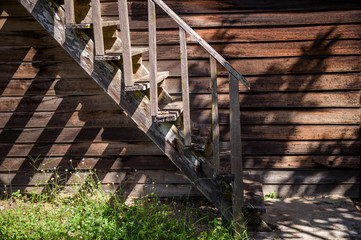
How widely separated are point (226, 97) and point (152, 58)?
5.60ft

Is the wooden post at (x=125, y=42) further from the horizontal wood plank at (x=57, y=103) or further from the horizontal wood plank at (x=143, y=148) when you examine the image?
the horizontal wood plank at (x=143, y=148)

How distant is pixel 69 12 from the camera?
3.67 metres

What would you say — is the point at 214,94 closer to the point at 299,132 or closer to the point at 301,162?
the point at 299,132

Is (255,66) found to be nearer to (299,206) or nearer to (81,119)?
(299,206)

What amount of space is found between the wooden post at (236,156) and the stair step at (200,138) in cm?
33

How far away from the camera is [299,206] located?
16.3 ft

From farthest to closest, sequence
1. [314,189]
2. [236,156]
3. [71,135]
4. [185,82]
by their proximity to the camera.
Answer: [71,135]
[314,189]
[236,156]
[185,82]

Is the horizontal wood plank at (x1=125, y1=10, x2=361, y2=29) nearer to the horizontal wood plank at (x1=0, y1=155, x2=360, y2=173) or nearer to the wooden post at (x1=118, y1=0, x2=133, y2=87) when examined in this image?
the wooden post at (x1=118, y1=0, x2=133, y2=87)

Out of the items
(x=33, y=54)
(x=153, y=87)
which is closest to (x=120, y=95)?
(x=153, y=87)

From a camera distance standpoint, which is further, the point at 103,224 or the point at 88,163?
the point at 88,163

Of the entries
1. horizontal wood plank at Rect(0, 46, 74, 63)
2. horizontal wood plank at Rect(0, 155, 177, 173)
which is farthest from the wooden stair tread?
horizontal wood plank at Rect(0, 46, 74, 63)

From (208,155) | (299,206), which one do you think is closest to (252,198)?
(208,155)

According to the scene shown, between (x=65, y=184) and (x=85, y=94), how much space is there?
1.30m

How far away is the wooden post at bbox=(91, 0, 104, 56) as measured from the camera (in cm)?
361
